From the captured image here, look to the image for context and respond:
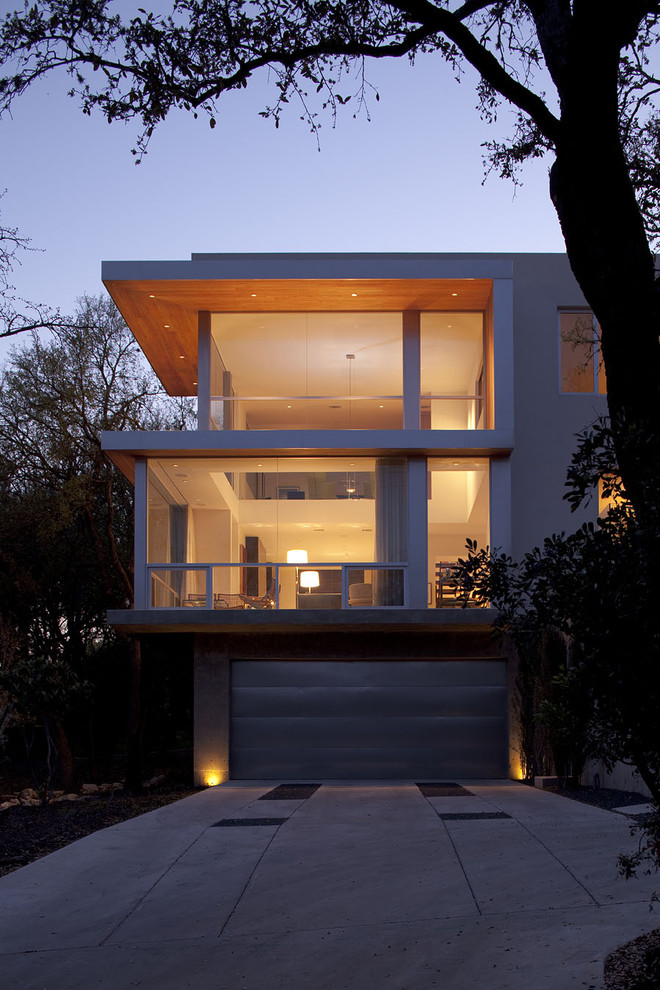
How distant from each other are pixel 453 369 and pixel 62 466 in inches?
349

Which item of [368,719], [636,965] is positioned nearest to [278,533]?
[368,719]

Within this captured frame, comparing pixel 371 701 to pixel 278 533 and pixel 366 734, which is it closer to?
pixel 366 734

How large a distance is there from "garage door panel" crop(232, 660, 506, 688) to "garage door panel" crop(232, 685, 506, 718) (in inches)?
4.3

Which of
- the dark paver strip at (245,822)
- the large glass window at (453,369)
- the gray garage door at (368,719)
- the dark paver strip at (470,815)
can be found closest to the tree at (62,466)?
the gray garage door at (368,719)

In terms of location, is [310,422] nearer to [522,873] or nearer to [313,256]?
[313,256]

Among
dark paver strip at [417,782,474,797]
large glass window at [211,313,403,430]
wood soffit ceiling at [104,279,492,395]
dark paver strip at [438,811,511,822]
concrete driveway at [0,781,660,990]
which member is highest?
wood soffit ceiling at [104,279,492,395]

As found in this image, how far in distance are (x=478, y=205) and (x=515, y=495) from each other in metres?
8.32

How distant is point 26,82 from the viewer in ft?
25.9

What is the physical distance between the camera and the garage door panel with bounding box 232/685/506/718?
18.7m

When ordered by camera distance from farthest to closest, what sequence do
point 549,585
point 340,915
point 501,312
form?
point 501,312, point 340,915, point 549,585

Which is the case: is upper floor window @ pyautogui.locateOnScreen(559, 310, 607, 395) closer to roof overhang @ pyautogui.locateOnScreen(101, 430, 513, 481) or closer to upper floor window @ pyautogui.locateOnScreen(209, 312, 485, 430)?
upper floor window @ pyautogui.locateOnScreen(209, 312, 485, 430)

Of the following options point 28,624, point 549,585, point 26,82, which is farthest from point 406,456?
point 549,585

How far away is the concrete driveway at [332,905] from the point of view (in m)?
6.51

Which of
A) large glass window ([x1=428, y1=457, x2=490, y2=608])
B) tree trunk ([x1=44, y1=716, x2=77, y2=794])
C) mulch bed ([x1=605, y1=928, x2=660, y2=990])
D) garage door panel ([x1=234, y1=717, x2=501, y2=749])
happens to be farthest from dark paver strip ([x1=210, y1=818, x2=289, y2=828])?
tree trunk ([x1=44, y1=716, x2=77, y2=794])
